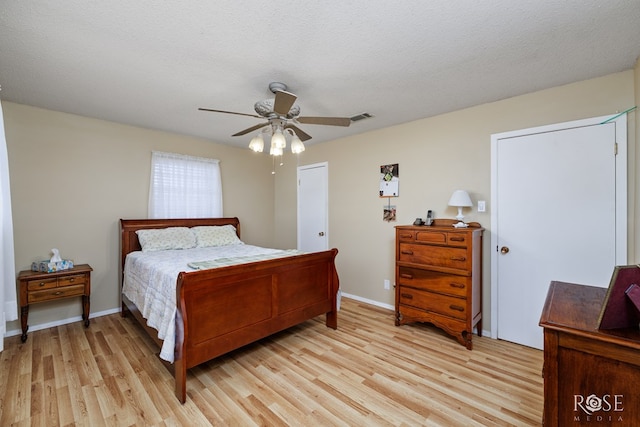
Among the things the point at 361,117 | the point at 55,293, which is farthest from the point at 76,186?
the point at 361,117

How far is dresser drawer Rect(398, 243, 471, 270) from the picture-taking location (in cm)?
258

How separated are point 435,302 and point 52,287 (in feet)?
12.8

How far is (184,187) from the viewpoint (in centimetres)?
405

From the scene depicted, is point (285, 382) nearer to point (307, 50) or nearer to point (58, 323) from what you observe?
point (307, 50)

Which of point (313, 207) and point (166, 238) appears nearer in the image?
point (166, 238)

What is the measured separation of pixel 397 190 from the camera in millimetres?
3545

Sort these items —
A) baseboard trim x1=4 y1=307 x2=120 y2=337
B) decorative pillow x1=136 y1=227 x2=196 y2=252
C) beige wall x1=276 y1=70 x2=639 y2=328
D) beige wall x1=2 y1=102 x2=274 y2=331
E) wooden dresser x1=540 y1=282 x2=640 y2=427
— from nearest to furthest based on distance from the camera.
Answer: wooden dresser x1=540 y1=282 x2=640 y2=427
beige wall x1=276 y1=70 x2=639 y2=328
baseboard trim x1=4 y1=307 x2=120 y2=337
beige wall x1=2 y1=102 x2=274 y2=331
decorative pillow x1=136 y1=227 x2=196 y2=252

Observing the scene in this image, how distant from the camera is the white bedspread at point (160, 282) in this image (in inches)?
77.7

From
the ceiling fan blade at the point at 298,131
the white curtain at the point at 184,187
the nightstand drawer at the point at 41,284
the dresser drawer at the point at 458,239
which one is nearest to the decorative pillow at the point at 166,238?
the white curtain at the point at 184,187

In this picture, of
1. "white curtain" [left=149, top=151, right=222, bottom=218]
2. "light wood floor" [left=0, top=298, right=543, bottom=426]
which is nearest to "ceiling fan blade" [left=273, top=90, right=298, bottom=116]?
"light wood floor" [left=0, top=298, right=543, bottom=426]

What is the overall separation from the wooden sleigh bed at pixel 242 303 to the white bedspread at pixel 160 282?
0.30ft

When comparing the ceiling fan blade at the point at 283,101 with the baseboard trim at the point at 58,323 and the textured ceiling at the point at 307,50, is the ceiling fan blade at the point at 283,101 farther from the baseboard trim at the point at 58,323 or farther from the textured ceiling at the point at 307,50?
the baseboard trim at the point at 58,323

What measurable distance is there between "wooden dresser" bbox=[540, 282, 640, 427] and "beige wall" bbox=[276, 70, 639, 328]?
5.84 ft

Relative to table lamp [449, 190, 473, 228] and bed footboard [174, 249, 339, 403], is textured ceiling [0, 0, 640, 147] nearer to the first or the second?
table lamp [449, 190, 473, 228]
